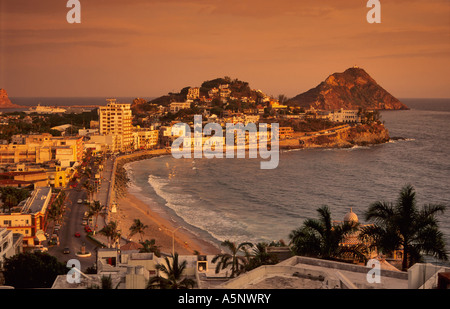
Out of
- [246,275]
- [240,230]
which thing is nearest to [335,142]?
[240,230]

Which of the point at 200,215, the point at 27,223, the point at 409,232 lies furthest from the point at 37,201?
the point at 409,232

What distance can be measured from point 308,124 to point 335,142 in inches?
305

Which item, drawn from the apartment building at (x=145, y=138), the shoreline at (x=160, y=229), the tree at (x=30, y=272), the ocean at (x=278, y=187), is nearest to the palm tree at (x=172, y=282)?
the tree at (x=30, y=272)

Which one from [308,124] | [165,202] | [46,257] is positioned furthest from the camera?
[308,124]

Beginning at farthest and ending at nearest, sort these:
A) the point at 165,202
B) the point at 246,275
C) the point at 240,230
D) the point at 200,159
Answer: the point at 200,159 → the point at 165,202 → the point at 240,230 → the point at 246,275

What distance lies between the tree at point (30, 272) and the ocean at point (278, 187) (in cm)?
796

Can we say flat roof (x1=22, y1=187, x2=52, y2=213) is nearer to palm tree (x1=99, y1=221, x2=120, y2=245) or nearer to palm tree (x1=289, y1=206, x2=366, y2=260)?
palm tree (x1=99, y1=221, x2=120, y2=245)

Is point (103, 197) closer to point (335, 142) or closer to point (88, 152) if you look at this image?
point (88, 152)

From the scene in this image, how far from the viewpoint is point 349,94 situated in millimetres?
166500

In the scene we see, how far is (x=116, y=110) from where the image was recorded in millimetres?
51750

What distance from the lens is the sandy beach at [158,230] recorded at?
17997mm

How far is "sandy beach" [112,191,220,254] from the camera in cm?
1800

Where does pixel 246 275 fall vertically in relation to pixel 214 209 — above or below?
above

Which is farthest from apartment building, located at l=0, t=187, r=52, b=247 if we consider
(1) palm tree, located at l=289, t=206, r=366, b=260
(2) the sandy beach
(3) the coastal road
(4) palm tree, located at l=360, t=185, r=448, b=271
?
(4) palm tree, located at l=360, t=185, r=448, b=271
